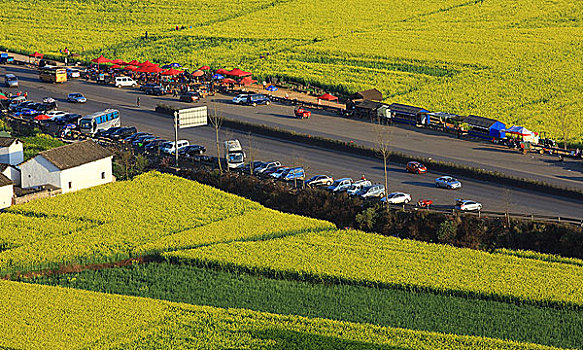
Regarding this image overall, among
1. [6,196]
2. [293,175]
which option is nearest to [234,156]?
[293,175]

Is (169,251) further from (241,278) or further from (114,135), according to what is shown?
(114,135)

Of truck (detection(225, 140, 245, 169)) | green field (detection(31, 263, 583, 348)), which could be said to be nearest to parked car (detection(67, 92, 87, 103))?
truck (detection(225, 140, 245, 169))

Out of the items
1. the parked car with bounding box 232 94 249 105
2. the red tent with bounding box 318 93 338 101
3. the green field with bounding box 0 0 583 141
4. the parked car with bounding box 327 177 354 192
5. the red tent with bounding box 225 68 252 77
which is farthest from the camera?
the red tent with bounding box 225 68 252 77

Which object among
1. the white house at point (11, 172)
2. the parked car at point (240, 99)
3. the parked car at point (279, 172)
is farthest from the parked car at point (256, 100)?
the white house at point (11, 172)

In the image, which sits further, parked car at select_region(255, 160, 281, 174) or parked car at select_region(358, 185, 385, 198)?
parked car at select_region(255, 160, 281, 174)

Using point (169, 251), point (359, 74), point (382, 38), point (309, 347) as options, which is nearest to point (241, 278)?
point (169, 251)

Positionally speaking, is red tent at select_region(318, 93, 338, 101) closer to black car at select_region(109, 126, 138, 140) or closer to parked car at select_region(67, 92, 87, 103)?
black car at select_region(109, 126, 138, 140)

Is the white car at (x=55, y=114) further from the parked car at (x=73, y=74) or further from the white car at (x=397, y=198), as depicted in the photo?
the white car at (x=397, y=198)
